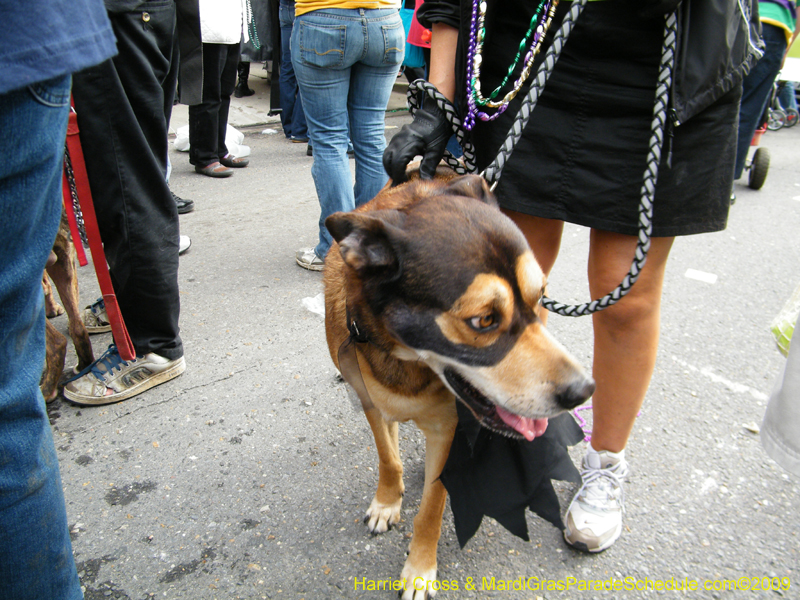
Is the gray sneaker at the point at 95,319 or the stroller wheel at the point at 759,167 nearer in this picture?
the gray sneaker at the point at 95,319

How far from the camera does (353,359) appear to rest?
177cm

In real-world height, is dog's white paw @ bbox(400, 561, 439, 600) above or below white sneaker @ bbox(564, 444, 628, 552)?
below

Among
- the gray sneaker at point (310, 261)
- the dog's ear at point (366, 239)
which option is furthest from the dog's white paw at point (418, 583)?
the gray sneaker at point (310, 261)

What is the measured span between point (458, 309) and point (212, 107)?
4.87 m

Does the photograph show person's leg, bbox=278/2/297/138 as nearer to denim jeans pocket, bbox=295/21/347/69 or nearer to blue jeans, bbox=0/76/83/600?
denim jeans pocket, bbox=295/21/347/69

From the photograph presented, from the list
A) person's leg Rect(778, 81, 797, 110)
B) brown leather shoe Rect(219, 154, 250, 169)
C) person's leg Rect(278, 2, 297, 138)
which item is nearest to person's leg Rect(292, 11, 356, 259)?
brown leather shoe Rect(219, 154, 250, 169)

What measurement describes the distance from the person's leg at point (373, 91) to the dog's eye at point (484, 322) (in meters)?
2.51

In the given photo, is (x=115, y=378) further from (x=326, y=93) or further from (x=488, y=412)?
(x=326, y=93)

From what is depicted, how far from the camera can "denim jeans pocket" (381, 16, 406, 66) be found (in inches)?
136

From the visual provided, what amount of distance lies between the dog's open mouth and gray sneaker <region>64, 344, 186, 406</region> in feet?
5.51

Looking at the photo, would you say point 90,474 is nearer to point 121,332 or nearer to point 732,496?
point 121,332

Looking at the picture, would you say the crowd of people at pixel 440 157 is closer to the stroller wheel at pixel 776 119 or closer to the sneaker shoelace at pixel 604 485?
the sneaker shoelace at pixel 604 485

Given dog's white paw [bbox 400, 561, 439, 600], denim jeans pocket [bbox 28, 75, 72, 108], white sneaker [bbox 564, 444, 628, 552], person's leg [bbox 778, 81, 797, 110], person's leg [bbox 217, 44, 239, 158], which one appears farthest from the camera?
person's leg [bbox 778, 81, 797, 110]

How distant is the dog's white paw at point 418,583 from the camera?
175 centimetres
